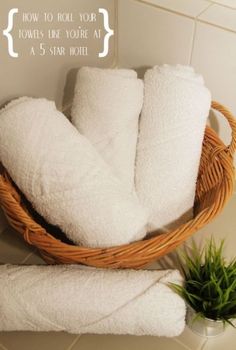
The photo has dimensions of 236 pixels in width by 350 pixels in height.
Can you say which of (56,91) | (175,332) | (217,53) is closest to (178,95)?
(217,53)

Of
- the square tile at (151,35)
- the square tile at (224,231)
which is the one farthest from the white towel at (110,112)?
the square tile at (224,231)

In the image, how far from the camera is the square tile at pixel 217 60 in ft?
2.54

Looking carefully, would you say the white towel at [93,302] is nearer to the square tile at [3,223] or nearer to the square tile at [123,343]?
the square tile at [123,343]

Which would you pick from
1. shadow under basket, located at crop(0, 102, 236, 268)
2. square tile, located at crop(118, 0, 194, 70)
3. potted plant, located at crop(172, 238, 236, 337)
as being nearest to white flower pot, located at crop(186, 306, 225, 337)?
potted plant, located at crop(172, 238, 236, 337)

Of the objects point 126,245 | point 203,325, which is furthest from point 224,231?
point 126,245

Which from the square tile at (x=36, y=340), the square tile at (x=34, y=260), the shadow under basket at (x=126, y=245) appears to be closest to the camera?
the shadow under basket at (x=126, y=245)

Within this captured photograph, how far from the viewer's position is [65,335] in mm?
758

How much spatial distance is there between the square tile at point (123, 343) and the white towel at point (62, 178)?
0.21 metres

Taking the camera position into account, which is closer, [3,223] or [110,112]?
[110,112]

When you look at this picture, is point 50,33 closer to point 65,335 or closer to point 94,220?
point 94,220

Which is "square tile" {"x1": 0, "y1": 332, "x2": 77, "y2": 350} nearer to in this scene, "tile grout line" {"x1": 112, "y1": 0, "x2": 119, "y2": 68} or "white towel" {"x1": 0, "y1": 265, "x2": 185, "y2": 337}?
"white towel" {"x1": 0, "y1": 265, "x2": 185, "y2": 337}

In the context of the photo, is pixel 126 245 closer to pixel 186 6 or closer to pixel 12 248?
pixel 12 248

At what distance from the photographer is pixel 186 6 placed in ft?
2.62

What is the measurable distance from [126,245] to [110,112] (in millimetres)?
250
